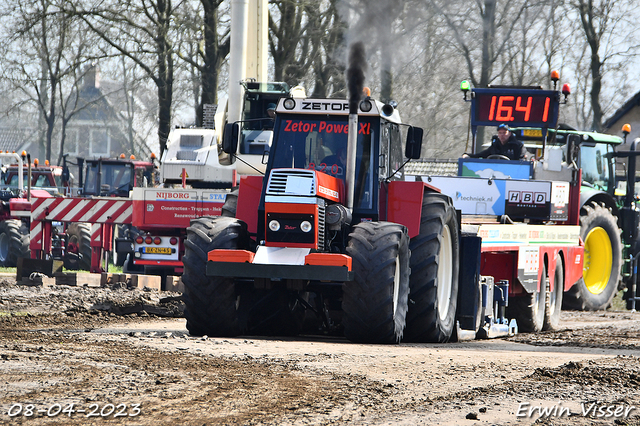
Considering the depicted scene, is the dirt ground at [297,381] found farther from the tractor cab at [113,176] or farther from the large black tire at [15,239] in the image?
the tractor cab at [113,176]

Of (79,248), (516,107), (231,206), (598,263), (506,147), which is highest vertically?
(516,107)

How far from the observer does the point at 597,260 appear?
55.6 ft

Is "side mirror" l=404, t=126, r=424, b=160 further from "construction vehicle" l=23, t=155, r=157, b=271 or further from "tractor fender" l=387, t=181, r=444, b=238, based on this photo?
"construction vehicle" l=23, t=155, r=157, b=271

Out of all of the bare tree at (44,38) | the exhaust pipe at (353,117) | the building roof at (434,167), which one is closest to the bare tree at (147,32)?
the bare tree at (44,38)

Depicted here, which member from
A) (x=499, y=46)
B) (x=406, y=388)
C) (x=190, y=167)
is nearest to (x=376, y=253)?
(x=406, y=388)

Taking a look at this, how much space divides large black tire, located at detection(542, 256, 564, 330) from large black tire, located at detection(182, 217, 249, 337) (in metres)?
5.75

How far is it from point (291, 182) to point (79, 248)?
14290 millimetres

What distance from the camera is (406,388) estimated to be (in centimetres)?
622

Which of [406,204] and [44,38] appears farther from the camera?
[44,38]

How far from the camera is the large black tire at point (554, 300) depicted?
13.2m

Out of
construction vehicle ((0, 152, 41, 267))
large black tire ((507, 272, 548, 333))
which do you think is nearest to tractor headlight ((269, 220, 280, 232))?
large black tire ((507, 272, 548, 333))

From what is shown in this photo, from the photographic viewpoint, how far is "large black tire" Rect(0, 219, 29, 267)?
22.5m

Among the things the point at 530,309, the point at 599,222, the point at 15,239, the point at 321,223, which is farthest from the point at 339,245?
the point at 15,239

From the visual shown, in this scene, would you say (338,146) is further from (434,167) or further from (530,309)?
(434,167)
